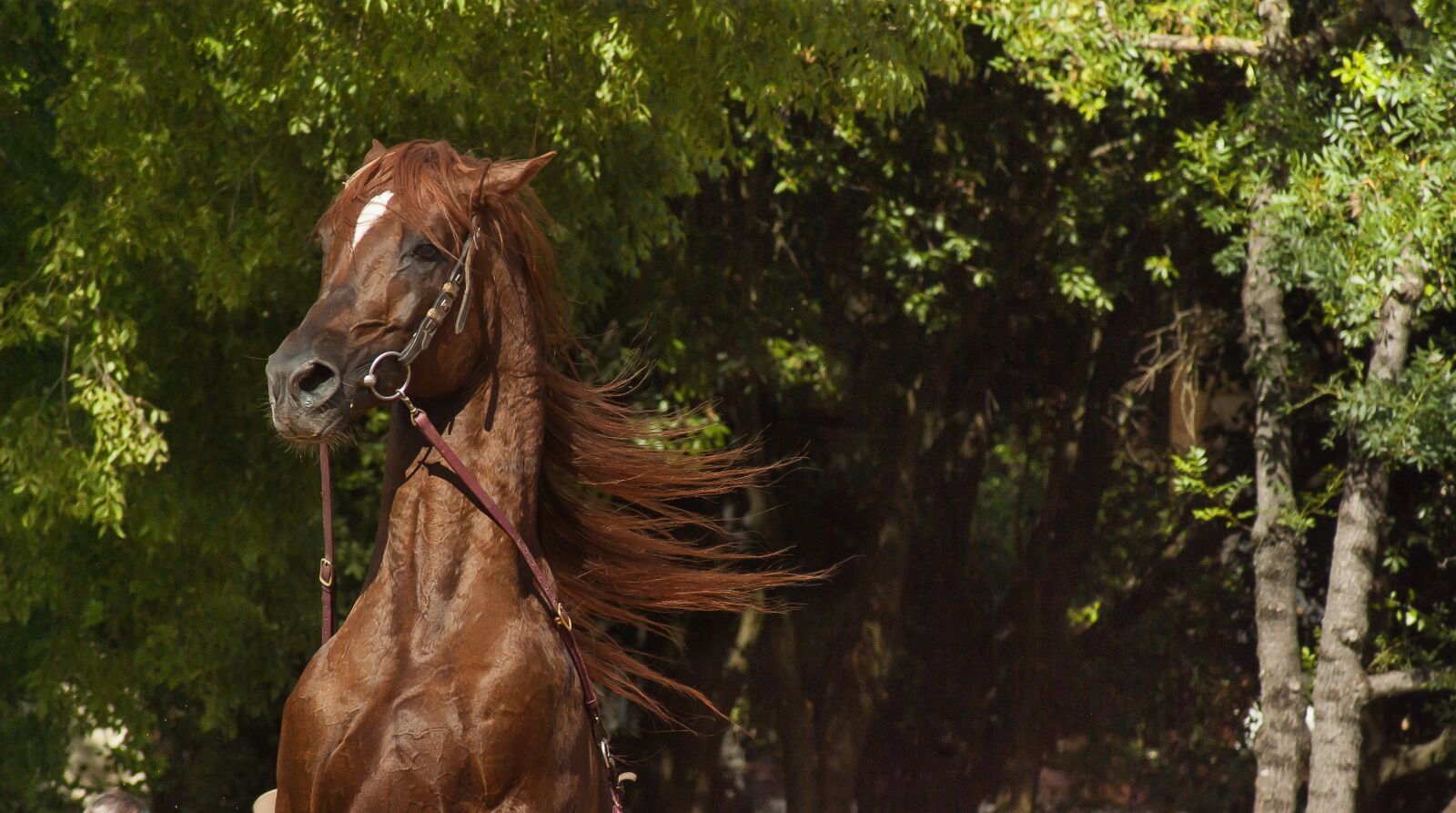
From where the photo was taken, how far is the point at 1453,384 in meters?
6.90

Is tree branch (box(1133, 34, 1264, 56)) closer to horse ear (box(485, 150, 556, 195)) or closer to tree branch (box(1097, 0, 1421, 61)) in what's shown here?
tree branch (box(1097, 0, 1421, 61))

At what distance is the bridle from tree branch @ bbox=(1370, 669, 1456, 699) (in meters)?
5.47

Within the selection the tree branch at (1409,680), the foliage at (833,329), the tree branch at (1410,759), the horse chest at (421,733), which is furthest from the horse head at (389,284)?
the tree branch at (1410,759)

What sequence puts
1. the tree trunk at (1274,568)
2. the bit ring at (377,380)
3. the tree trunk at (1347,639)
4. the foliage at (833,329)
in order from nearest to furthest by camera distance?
the bit ring at (377,380), the foliage at (833,329), the tree trunk at (1347,639), the tree trunk at (1274,568)

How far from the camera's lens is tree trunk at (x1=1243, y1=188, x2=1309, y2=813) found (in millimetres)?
7871

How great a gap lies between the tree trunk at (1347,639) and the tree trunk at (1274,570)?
305 millimetres

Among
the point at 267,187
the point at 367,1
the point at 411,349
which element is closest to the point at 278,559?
the point at 267,187

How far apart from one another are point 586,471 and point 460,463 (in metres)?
0.50

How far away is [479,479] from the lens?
3.15 meters

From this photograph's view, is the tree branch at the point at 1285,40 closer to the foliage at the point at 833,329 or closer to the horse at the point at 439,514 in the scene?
the foliage at the point at 833,329

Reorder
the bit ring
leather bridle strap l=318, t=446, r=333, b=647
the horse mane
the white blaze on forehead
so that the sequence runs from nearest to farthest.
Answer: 1. the bit ring
2. the white blaze on forehead
3. the horse mane
4. leather bridle strap l=318, t=446, r=333, b=647

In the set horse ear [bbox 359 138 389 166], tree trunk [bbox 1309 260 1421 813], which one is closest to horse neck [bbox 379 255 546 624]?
horse ear [bbox 359 138 389 166]

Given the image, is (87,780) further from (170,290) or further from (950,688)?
(950,688)

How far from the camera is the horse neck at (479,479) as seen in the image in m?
3.11
